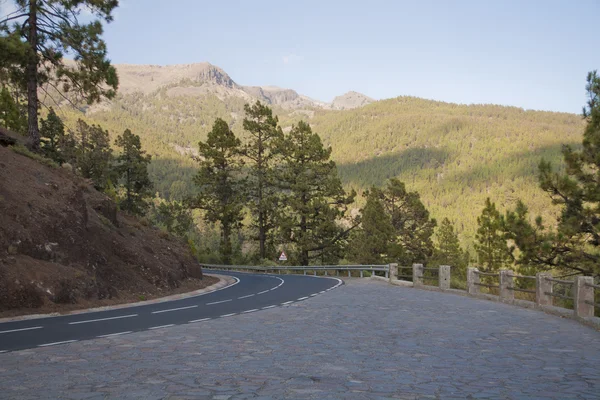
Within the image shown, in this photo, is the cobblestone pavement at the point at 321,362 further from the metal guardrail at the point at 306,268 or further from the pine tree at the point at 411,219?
the pine tree at the point at 411,219

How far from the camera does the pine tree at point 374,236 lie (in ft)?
151

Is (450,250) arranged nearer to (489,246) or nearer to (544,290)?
(489,246)

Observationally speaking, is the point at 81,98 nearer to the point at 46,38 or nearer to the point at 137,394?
the point at 46,38

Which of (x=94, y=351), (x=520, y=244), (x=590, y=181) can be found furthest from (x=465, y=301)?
(x=94, y=351)

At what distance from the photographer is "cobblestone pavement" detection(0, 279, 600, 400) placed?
19.9 feet

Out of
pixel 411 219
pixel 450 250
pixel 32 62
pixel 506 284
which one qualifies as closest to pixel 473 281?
pixel 506 284

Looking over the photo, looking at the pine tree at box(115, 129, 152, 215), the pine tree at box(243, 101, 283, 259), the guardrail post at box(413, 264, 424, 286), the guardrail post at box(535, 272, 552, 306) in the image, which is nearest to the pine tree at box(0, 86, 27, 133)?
the pine tree at box(115, 129, 152, 215)

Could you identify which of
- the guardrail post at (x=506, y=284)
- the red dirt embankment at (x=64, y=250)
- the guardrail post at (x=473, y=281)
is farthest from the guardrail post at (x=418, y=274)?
the red dirt embankment at (x=64, y=250)

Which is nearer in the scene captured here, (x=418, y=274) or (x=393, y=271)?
(x=418, y=274)

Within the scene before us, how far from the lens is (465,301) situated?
18.8 metres

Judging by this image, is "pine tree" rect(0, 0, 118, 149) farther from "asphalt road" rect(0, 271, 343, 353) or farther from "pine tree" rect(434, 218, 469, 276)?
"pine tree" rect(434, 218, 469, 276)

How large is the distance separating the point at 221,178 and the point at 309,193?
1061 centimetres

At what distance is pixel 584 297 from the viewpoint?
13.5 metres

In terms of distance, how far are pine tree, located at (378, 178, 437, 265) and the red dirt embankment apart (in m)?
29.4
